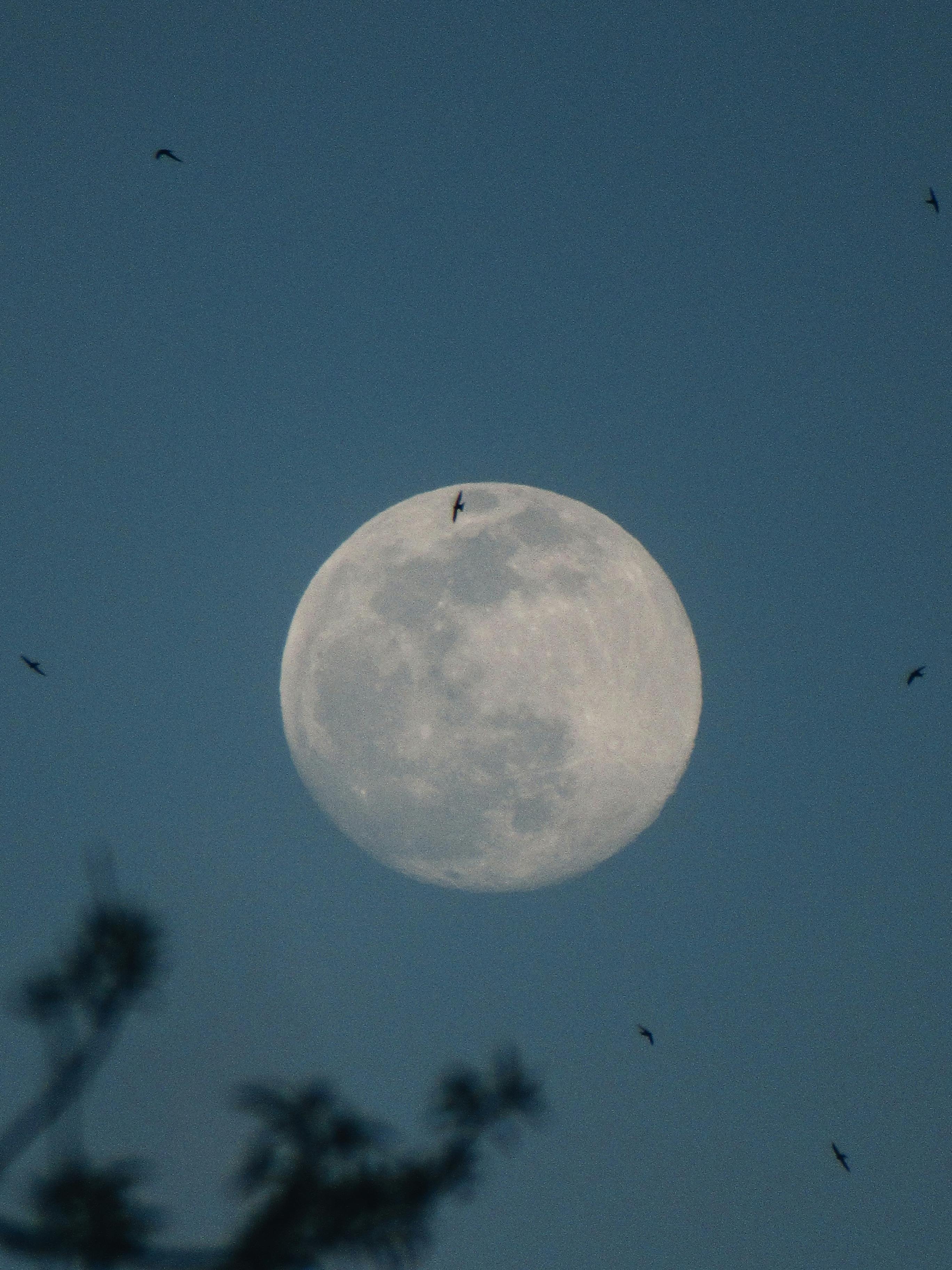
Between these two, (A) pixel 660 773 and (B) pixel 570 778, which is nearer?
(B) pixel 570 778

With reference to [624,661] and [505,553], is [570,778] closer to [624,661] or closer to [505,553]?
[624,661]

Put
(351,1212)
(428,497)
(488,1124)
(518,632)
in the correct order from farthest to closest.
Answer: (428,497)
(518,632)
(488,1124)
(351,1212)

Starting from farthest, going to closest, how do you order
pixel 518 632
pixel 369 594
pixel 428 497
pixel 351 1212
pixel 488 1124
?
pixel 428 497, pixel 369 594, pixel 518 632, pixel 488 1124, pixel 351 1212

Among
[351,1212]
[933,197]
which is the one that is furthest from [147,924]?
[933,197]

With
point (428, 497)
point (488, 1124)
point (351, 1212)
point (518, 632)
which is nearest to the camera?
point (351, 1212)

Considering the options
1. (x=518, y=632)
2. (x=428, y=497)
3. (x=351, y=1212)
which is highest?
(x=428, y=497)

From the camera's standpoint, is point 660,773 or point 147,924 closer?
point 147,924

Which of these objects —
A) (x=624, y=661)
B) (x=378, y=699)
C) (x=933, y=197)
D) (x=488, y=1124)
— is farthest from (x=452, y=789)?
(x=933, y=197)

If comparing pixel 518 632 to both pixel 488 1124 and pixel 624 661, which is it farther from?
pixel 488 1124

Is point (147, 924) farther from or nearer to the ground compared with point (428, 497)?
nearer to the ground

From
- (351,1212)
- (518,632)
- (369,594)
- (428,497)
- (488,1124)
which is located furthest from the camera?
(428,497)
